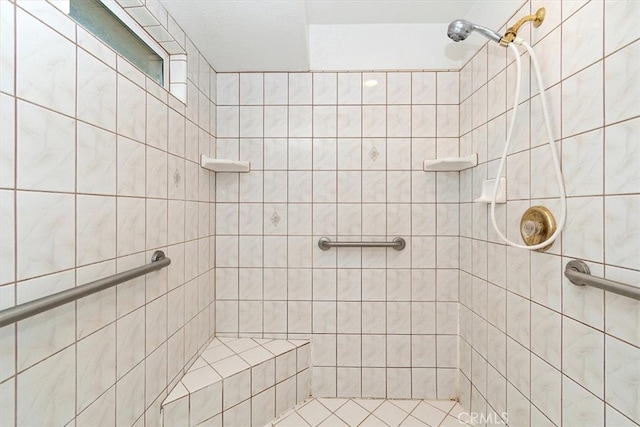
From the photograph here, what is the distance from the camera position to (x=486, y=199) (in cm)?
117

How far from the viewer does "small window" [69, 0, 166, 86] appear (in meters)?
0.80

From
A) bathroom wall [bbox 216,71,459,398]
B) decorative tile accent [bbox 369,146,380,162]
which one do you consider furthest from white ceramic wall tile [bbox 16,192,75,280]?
decorative tile accent [bbox 369,146,380,162]

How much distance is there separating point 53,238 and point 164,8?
1.05 m

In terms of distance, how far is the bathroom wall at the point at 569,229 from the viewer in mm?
669

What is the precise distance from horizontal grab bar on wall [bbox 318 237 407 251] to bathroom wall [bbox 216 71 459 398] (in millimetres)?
47

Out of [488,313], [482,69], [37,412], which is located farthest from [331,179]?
[37,412]

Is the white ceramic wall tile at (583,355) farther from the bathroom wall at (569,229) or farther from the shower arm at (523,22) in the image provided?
the shower arm at (523,22)

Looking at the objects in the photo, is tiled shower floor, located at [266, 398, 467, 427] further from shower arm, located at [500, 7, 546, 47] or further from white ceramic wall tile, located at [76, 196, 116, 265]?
shower arm, located at [500, 7, 546, 47]

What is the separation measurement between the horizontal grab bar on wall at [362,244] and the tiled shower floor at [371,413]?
0.90m

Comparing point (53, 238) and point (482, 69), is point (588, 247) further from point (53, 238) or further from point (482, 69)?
point (53, 238)

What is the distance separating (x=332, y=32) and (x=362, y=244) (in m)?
1.29

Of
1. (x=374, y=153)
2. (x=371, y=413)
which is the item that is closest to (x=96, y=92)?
(x=374, y=153)

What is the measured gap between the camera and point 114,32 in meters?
0.91

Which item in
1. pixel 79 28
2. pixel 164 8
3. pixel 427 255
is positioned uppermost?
pixel 164 8
